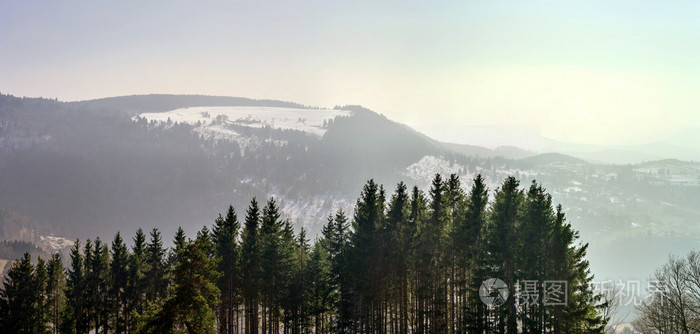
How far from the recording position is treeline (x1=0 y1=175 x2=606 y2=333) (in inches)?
1144

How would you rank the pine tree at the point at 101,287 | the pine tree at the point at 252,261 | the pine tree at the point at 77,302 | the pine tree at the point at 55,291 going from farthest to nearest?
1. the pine tree at the point at 55,291
2. the pine tree at the point at 77,302
3. the pine tree at the point at 101,287
4. the pine tree at the point at 252,261

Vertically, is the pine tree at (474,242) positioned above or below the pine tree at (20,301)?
above

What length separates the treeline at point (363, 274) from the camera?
2906cm

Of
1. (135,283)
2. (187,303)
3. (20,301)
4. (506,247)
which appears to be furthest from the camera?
(135,283)

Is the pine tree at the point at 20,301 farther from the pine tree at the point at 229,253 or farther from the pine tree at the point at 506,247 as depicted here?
the pine tree at the point at 506,247

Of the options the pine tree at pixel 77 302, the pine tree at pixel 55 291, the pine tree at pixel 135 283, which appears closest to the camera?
the pine tree at pixel 135 283

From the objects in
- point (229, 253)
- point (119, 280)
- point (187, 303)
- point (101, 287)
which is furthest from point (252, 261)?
point (101, 287)

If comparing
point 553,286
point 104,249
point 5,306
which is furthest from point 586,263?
point 5,306

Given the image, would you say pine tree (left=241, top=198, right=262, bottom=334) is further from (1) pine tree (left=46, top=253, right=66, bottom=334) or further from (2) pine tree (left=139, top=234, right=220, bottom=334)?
(1) pine tree (left=46, top=253, right=66, bottom=334)

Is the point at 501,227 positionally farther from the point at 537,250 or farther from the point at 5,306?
the point at 5,306

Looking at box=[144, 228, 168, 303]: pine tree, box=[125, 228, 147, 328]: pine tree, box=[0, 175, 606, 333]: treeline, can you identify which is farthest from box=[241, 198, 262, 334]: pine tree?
box=[125, 228, 147, 328]: pine tree

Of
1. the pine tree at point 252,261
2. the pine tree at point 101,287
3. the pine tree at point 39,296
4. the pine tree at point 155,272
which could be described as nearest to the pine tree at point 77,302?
the pine tree at point 101,287

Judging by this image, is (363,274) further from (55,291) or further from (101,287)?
(55,291)

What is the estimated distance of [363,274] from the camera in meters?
36.4
